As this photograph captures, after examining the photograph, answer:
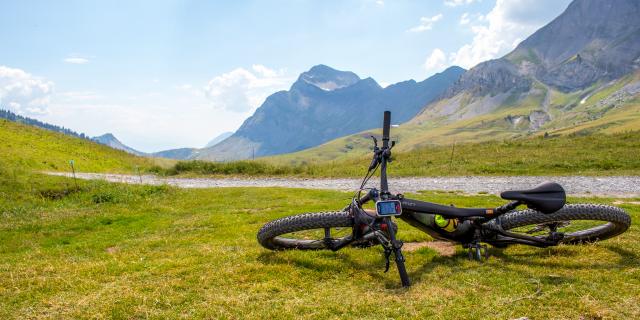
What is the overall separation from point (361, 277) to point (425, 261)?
1.60 metres

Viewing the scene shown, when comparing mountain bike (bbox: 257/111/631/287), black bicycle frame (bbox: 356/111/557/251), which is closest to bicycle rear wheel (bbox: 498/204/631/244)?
mountain bike (bbox: 257/111/631/287)

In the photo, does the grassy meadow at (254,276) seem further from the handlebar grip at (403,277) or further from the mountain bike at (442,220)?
the mountain bike at (442,220)

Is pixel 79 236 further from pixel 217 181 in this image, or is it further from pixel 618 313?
pixel 217 181

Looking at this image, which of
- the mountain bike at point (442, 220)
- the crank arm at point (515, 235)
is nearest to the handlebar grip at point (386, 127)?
the mountain bike at point (442, 220)

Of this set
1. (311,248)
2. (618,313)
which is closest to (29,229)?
(311,248)

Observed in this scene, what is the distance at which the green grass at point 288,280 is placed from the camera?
5969 mm

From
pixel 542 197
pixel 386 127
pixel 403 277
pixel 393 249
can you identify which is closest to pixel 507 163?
pixel 542 197

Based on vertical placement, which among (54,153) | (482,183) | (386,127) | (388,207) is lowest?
(482,183)

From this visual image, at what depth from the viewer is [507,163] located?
101 ft

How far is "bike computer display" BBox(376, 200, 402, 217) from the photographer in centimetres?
743

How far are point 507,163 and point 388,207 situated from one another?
87.2 feet

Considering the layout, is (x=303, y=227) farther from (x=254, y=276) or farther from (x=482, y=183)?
(x=482, y=183)

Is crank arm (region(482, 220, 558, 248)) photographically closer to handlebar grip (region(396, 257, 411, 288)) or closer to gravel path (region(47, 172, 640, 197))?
handlebar grip (region(396, 257, 411, 288))

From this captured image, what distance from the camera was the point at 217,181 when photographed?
3080cm
